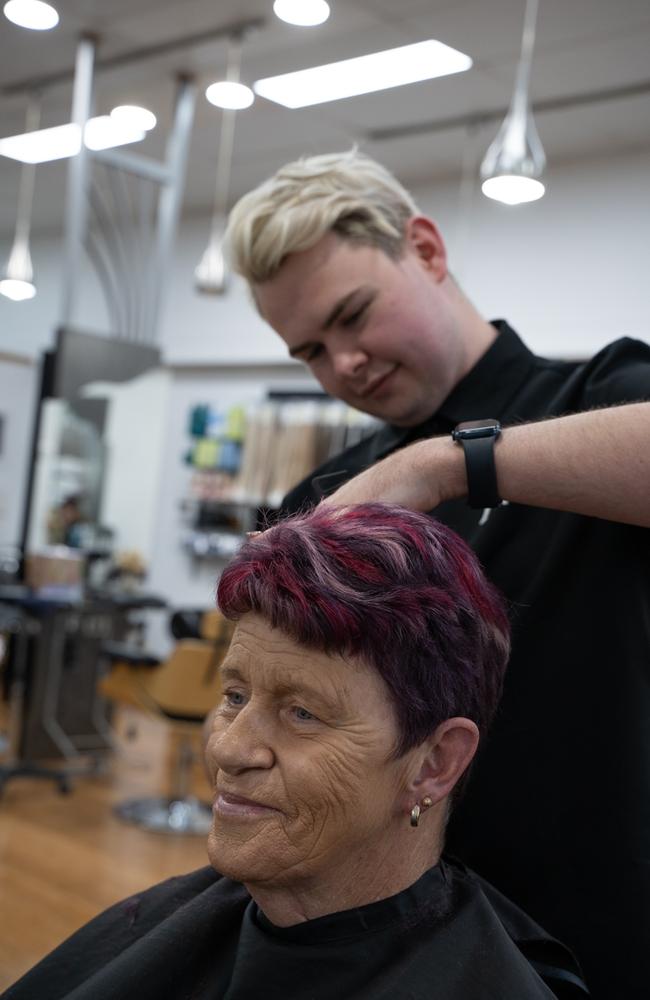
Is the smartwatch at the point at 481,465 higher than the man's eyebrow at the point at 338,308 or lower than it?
lower

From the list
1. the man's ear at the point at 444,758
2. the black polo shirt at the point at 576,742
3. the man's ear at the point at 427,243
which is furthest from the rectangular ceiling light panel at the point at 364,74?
the man's ear at the point at 444,758

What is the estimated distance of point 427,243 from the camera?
1.69 metres

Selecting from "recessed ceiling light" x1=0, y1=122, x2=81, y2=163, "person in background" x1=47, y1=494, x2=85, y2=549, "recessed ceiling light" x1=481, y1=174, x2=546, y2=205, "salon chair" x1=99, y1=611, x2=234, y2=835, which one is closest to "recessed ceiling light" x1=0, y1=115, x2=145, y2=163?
"recessed ceiling light" x1=0, y1=122, x2=81, y2=163

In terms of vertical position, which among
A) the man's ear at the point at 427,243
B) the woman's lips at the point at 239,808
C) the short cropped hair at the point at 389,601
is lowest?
the woman's lips at the point at 239,808

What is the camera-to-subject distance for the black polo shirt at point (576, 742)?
1.39 meters

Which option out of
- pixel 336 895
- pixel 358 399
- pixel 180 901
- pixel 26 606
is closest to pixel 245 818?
pixel 336 895

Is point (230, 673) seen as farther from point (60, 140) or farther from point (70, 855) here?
point (60, 140)

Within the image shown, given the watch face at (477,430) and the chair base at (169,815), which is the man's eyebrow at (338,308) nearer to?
the watch face at (477,430)

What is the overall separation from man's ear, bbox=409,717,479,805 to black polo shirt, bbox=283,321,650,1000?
0.73 feet

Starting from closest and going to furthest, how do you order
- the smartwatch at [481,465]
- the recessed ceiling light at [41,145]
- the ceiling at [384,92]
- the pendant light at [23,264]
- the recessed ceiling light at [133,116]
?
the smartwatch at [481,465] → the ceiling at [384,92] → the recessed ceiling light at [133,116] → the pendant light at [23,264] → the recessed ceiling light at [41,145]

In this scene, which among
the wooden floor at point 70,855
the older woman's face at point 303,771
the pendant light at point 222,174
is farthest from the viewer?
the pendant light at point 222,174

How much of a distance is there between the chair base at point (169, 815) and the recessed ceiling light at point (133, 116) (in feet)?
11.8

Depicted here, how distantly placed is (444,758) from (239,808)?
0.22 metres

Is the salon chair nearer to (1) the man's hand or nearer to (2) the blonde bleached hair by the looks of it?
(2) the blonde bleached hair
